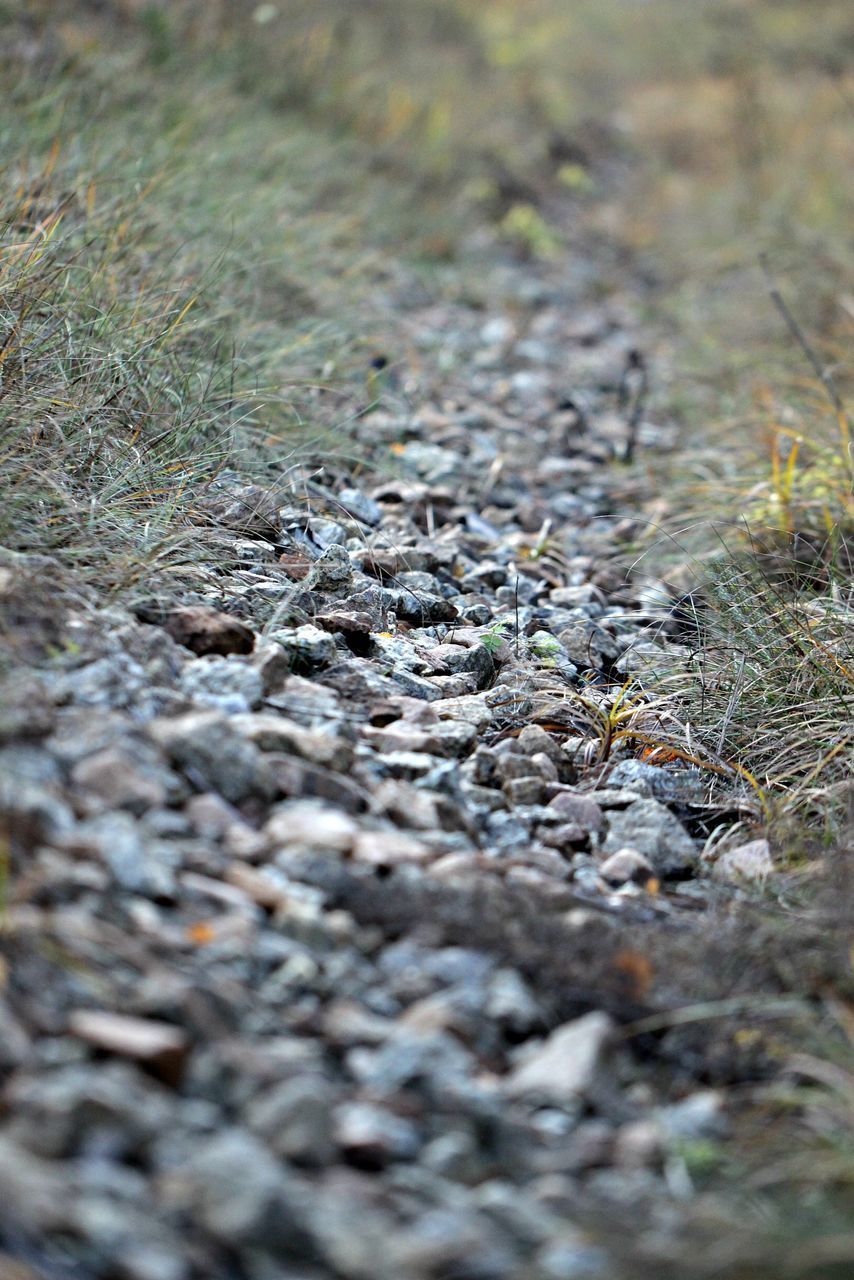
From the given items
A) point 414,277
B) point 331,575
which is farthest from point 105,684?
point 414,277

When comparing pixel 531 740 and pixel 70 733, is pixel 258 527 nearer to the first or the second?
pixel 531 740

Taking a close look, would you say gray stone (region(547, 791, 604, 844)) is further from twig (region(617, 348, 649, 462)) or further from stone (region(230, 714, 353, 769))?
twig (region(617, 348, 649, 462))

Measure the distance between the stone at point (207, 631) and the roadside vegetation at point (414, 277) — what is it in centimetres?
11

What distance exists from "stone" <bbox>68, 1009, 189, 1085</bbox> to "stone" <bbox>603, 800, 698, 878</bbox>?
0.91m

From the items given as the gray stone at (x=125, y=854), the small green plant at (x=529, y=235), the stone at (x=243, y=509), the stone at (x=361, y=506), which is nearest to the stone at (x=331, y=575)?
the stone at (x=243, y=509)

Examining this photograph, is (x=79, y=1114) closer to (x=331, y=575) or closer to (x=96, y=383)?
(x=331, y=575)

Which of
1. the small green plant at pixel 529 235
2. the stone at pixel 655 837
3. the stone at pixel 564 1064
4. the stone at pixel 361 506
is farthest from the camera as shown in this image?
the small green plant at pixel 529 235

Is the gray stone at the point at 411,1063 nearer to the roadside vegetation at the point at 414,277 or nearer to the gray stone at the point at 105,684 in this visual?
the roadside vegetation at the point at 414,277

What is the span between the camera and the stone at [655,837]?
1.98 m

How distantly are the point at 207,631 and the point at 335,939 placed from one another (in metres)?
0.70

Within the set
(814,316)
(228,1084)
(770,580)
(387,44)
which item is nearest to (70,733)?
(228,1084)

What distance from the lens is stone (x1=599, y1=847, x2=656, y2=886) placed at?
1.90m

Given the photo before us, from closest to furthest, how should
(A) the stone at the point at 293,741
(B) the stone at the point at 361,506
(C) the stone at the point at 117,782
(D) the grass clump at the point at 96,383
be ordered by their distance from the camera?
(C) the stone at the point at 117,782 < (A) the stone at the point at 293,741 < (D) the grass clump at the point at 96,383 < (B) the stone at the point at 361,506

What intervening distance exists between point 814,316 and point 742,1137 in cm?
411
